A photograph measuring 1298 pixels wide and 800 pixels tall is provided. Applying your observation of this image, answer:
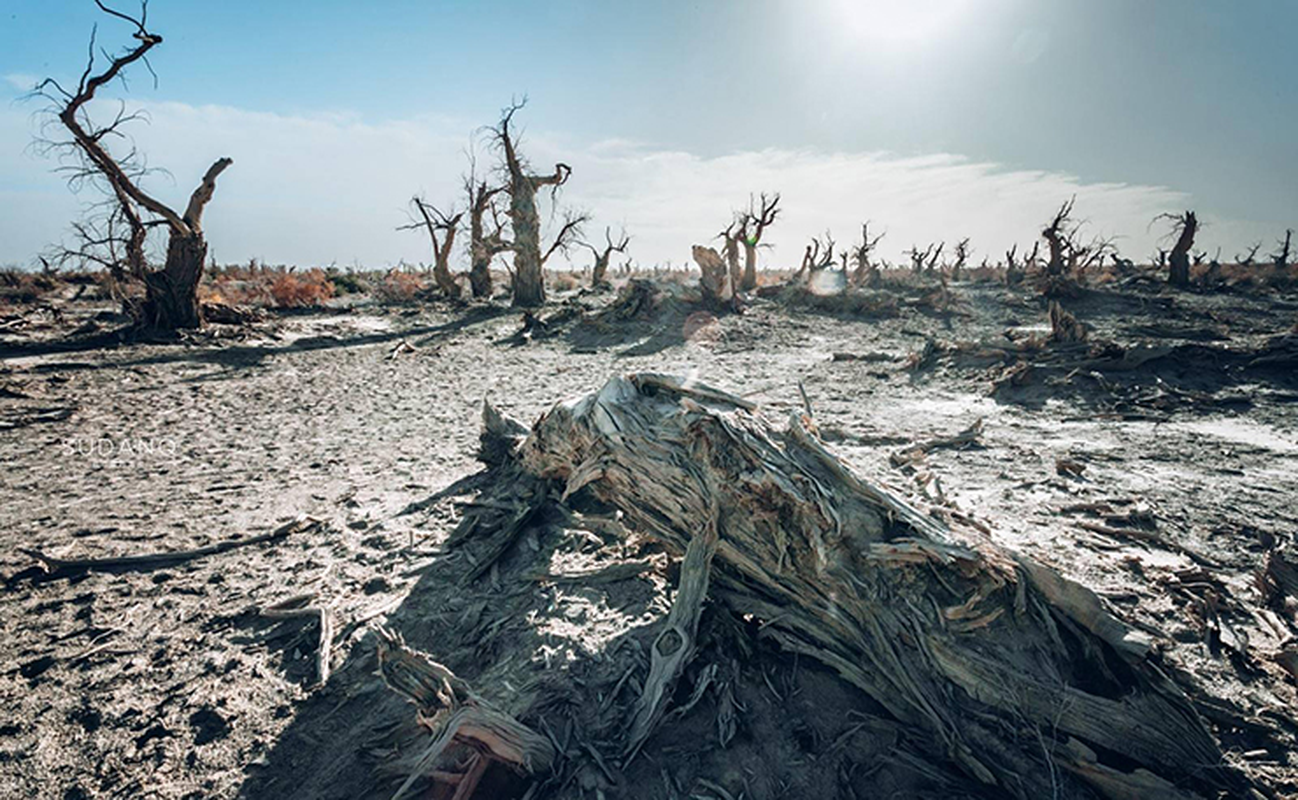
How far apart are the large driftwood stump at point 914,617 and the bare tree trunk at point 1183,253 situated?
26269 millimetres

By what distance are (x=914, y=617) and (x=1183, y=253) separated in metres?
27.1

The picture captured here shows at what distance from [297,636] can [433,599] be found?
72cm

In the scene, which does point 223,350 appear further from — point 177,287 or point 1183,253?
point 1183,253

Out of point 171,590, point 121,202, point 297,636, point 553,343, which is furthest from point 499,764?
point 121,202

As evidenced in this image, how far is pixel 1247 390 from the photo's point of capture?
23.7ft

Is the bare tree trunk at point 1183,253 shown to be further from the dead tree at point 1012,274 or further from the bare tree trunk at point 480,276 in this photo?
the bare tree trunk at point 480,276

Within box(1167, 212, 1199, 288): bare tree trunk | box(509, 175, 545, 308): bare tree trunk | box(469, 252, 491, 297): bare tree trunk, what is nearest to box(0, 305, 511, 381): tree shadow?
box(509, 175, 545, 308): bare tree trunk

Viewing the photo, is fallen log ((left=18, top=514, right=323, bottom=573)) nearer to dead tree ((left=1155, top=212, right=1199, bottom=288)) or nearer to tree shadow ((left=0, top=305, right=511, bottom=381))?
tree shadow ((left=0, top=305, right=511, bottom=381))

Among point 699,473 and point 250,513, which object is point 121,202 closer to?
point 250,513

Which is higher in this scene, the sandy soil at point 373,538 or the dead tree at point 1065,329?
the dead tree at point 1065,329

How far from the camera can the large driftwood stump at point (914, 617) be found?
1949 mm

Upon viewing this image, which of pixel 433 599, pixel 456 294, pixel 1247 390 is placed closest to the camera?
pixel 433 599

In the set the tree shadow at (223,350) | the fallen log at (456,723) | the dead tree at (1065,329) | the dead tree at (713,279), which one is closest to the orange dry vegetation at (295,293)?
the tree shadow at (223,350)

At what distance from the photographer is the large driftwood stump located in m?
1.95
